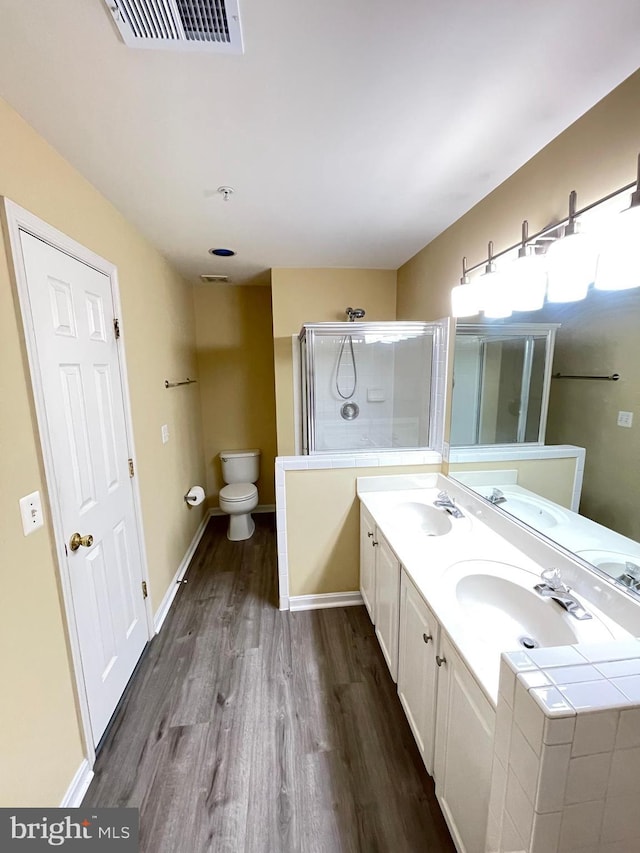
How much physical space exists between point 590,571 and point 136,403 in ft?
7.22

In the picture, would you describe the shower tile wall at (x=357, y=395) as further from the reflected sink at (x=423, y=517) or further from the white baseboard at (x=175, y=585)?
the white baseboard at (x=175, y=585)

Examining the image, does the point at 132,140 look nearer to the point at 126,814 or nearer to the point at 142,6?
the point at 142,6

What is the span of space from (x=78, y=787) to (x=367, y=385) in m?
2.68

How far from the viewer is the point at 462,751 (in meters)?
1.00

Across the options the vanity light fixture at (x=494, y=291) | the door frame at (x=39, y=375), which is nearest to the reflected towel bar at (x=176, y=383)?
the door frame at (x=39, y=375)

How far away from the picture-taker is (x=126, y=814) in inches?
47.9

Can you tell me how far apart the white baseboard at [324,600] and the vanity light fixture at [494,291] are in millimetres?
A: 1903

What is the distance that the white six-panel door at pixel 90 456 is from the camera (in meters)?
1.23

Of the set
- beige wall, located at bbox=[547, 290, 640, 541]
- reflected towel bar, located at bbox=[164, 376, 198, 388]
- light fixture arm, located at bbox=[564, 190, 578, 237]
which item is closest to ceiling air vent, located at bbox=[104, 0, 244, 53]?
light fixture arm, located at bbox=[564, 190, 578, 237]

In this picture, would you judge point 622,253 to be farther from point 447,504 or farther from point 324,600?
point 324,600

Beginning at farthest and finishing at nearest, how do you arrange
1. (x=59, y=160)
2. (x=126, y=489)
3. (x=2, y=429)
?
1. (x=126, y=489)
2. (x=59, y=160)
3. (x=2, y=429)

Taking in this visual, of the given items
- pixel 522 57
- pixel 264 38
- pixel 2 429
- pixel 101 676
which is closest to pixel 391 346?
pixel 522 57

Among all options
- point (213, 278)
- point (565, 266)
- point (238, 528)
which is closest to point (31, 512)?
point (565, 266)

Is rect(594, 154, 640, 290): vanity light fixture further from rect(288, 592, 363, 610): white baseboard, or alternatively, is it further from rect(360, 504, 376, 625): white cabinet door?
rect(288, 592, 363, 610): white baseboard
